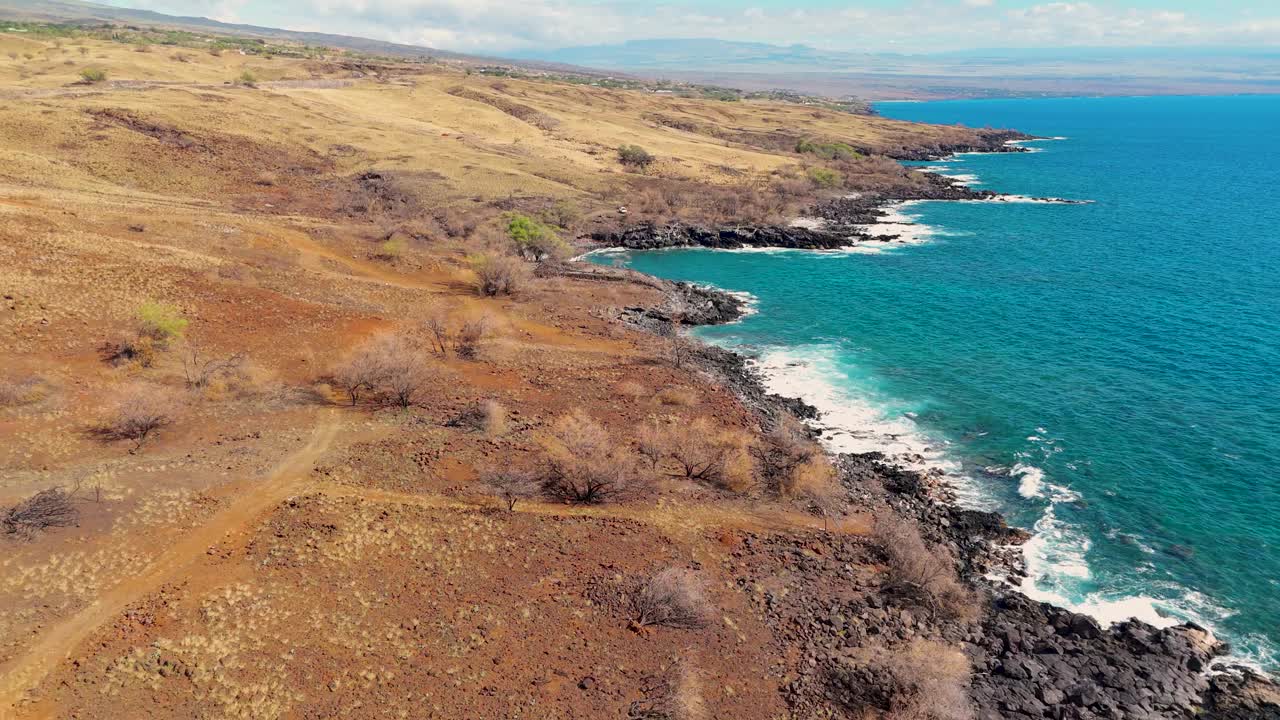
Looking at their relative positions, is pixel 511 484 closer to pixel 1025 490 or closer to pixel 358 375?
pixel 358 375

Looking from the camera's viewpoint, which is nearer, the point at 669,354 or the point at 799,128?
the point at 669,354

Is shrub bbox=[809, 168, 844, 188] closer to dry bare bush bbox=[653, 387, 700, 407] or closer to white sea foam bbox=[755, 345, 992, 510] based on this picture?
white sea foam bbox=[755, 345, 992, 510]

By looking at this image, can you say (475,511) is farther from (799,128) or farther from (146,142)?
(799,128)

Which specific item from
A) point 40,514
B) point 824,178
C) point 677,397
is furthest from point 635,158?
point 40,514

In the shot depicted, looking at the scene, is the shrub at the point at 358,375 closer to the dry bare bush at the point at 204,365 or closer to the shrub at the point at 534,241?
the dry bare bush at the point at 204,365

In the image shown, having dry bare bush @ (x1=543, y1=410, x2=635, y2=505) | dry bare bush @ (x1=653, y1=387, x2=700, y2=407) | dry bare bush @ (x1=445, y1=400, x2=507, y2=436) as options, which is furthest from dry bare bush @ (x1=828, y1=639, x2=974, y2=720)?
dry bare bush @ (x1=653, y1=387, x2=700, y2=407)

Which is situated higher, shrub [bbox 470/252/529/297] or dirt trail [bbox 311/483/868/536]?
shrub [bbox 470/252/529/297]

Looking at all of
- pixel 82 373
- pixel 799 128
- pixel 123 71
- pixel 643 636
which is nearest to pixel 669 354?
pixel 643 636

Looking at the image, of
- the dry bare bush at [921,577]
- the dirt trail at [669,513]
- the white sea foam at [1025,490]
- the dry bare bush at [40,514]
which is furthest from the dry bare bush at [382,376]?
the dry bare bush at [921,577]
